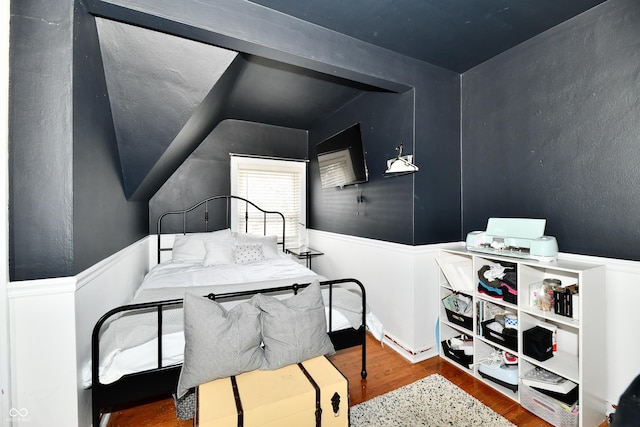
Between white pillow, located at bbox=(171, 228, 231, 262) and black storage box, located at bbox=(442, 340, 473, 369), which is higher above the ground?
white pillow, located at bbox=(171, 228, 231, 262)

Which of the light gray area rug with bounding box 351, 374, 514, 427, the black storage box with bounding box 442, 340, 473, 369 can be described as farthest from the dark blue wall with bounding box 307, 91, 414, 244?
the light gray area rug with bounding box 351, 374, 514, 427

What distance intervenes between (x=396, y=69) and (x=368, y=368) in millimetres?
2556

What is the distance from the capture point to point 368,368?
2.23m

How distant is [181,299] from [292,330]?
2.21 feet

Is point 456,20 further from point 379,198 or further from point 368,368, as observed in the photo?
point 368,368

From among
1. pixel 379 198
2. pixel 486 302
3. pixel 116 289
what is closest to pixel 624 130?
pixel 486 302

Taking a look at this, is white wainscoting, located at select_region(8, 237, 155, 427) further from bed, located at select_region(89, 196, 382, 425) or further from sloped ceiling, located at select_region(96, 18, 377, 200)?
sloped ceiling, located at select_region(96, 18, 377, 200)

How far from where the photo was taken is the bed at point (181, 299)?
1.39 meters

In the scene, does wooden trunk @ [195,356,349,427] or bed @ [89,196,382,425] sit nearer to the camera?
wooden trunk @ [195,356,349,427]

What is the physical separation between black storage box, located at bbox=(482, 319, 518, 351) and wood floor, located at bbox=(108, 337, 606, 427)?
1.19ft

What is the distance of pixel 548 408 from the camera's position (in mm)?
1659

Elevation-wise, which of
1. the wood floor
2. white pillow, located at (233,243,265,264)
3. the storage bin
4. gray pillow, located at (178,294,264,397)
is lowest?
the wood floor

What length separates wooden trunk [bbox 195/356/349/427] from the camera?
1.20 meters

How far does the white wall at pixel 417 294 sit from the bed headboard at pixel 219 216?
3.08 feet
